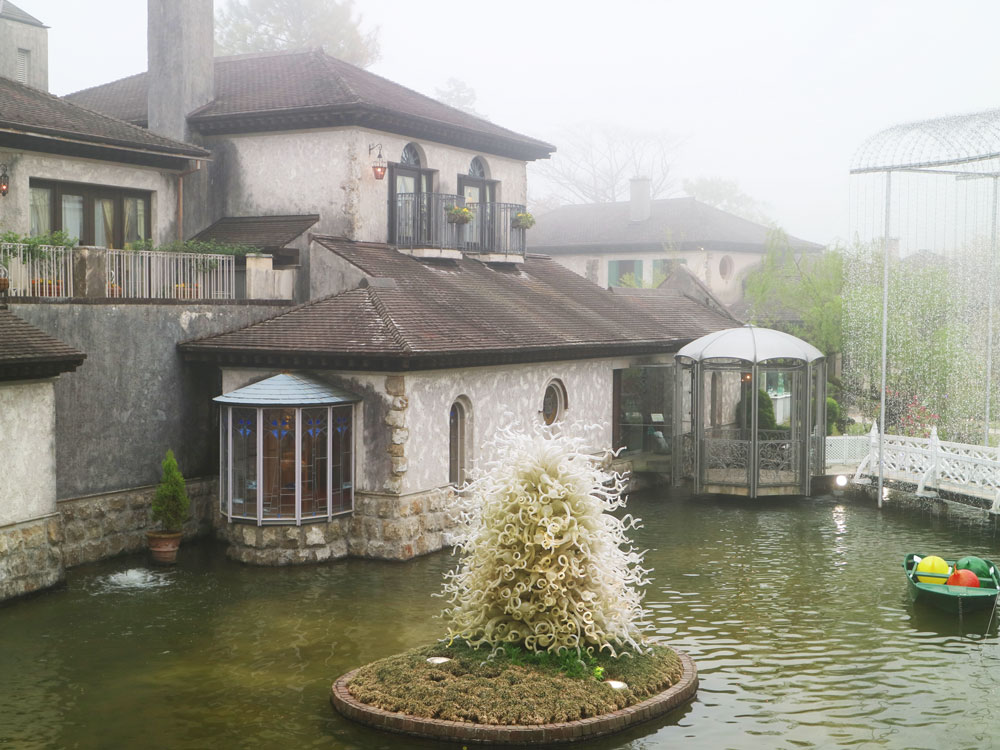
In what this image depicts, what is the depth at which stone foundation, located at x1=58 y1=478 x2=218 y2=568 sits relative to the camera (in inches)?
762

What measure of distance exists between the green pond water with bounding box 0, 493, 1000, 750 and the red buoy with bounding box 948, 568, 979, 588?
487 millimetres

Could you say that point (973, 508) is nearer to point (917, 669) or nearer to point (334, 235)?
point (917, 669)

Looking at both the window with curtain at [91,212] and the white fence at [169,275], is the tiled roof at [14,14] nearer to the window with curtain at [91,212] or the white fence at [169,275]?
the window with curtain at [91,212]

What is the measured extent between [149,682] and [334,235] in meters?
14.2

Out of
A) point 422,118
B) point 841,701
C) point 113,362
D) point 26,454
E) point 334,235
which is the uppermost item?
point 422,118

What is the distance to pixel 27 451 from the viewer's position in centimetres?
1728

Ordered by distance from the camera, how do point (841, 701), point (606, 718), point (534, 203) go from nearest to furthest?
point (606, 718) → point (841, 701) → point (534, 203)

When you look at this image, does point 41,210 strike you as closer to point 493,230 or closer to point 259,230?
point 259,230

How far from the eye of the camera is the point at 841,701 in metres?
12.9

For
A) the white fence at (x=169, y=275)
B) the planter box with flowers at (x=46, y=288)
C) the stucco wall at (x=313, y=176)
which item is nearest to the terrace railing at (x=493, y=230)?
the stucco wall at (x=313, y=176)

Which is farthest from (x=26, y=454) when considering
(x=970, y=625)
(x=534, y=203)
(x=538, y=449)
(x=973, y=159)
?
(x=534, y=203)

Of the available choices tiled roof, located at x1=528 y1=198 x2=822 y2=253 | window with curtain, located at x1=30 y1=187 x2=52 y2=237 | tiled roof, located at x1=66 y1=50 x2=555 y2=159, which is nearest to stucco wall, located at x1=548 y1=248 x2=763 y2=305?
tiled roof, located at x1=528 y1=198 x2=822 y2=253

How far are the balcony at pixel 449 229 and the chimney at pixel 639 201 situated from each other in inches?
1102

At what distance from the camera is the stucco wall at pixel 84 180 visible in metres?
22.0
